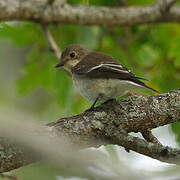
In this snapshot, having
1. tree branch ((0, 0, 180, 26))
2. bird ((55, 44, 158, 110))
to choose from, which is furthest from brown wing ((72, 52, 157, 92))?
tree branch ((0, 0, 180, 26))

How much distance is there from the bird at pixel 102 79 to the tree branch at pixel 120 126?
339 mm

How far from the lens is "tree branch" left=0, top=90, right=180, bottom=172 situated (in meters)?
2.69

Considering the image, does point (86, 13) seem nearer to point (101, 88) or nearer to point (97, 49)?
point (97, 49)

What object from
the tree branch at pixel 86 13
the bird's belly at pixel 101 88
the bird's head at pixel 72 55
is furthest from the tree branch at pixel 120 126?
the tree branch at pixel 86 13

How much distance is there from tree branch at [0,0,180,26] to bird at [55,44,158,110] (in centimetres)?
55

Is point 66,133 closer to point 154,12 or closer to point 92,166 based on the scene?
point 92,166

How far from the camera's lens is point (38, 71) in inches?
202

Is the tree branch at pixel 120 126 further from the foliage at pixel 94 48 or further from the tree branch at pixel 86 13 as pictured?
the tree branch at pixel 86 13

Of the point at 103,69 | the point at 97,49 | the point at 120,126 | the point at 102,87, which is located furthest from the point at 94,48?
the point at 120,126

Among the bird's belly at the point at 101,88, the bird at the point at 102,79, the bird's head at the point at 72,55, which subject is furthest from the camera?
the bird's head at the point at 72,55

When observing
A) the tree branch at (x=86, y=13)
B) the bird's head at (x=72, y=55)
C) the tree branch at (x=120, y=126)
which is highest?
the tree branch at (x=86, y=13)

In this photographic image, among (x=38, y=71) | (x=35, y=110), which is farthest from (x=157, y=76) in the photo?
(x=35, y=110)

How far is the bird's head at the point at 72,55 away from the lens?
4895 millimetres

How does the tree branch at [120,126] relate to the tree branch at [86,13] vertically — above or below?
below
